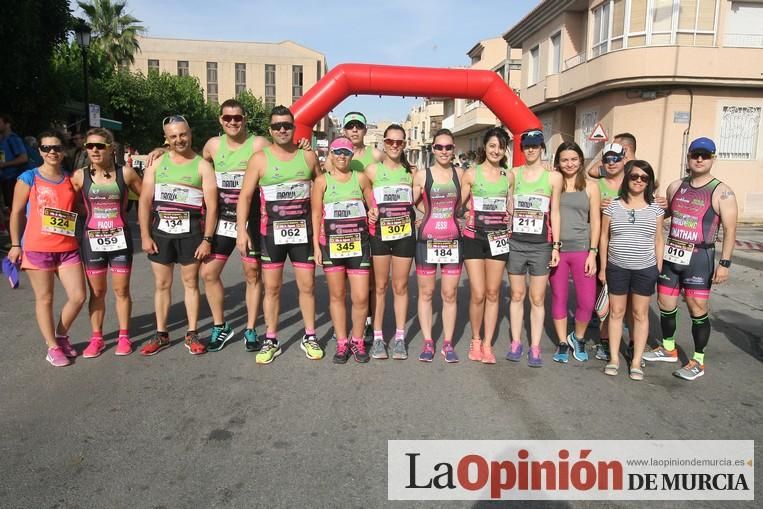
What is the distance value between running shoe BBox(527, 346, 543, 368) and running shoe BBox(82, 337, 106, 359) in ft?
12.8

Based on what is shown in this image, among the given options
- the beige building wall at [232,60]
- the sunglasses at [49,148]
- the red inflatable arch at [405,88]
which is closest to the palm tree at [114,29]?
the beige building wall at [232,60]

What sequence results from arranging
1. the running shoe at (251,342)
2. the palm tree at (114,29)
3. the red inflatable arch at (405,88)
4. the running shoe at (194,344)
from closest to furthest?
the running shoe at (194,344), the running shoe at (251,342), the red inflatable arch at (405,88), the palm tree at (114,29)

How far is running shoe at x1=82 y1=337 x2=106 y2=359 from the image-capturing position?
491 centimetres

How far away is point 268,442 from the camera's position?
3.42 metres

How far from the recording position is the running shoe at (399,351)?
4.97 m

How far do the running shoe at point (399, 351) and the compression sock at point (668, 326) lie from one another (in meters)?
2.35

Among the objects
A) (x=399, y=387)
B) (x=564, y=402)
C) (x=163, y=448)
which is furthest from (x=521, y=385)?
(x=163, y=448)

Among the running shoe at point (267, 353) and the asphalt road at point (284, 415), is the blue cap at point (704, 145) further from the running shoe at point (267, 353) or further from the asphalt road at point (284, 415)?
the running shoe at point (267, 353)

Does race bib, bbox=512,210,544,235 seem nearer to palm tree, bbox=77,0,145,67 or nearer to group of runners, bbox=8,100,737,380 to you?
group of runners, bbox=8,100,737,380

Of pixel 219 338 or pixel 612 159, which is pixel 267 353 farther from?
pixel 612 159

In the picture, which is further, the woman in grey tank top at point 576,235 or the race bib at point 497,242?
the woman in grey tank top at point 576,235

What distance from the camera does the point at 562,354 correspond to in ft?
16.5

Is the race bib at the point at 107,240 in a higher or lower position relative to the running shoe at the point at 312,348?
higher

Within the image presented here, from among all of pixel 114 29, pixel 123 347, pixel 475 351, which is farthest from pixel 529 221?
pixel 114 29
